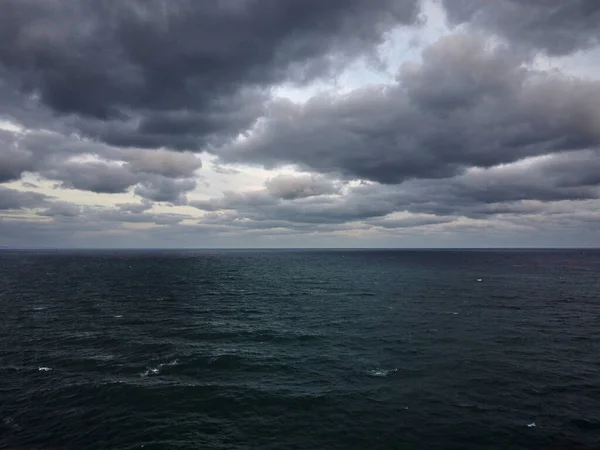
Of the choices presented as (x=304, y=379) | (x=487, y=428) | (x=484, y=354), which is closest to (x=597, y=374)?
(x=484, y=354)

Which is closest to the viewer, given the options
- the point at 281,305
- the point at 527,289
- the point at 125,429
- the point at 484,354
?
the point at 125,429

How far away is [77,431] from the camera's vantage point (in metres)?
38.6

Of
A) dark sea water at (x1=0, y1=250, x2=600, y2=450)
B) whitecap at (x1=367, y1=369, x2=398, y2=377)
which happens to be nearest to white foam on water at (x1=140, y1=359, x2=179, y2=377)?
dark sea water at (x1=0, y1=250, x2=600, y2=450)

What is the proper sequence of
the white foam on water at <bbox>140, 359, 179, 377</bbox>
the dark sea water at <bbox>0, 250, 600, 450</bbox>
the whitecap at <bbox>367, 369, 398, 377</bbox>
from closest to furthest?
1. the dark sea water at <bbox>0, 250, 600, 450</bbox>
2. the whitecap at <bbox>367, 369, 398, 377</bbox>
3. the white foam on water at <bbox>140, 359, 179, 377</bbox>

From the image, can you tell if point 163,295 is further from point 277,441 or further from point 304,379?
point 277,441

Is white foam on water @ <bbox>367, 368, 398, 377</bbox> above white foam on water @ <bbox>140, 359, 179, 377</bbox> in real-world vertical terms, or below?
below

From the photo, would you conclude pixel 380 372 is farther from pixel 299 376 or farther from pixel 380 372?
pixel 299 376

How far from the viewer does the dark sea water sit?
38.1m

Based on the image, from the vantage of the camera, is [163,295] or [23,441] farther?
[163,295]

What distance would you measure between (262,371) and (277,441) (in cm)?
1789

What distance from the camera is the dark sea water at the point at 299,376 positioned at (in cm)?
3812

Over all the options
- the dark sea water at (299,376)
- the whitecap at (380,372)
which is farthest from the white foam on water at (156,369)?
the whitecap at (380,372)

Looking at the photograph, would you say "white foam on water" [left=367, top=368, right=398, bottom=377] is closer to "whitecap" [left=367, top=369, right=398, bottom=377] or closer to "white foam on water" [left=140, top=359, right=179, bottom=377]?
"whitecap" [left=367, top=369, right=398, bottom=377]

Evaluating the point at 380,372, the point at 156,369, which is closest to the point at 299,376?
the point at 380,372
